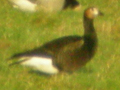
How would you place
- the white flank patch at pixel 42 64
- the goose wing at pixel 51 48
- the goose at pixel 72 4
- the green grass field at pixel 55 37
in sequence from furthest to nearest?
1. the goose at pixel 72 4
2. the goose wing at pixel 51 48
3. the white flank patch at pixel 42 64
4. the green grass field at pixel 55 37

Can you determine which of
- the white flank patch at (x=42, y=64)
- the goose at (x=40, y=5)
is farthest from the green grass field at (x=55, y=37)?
the goose at (x=40, y=5)

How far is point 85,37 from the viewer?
29.5 ft

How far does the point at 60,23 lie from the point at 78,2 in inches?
77.9

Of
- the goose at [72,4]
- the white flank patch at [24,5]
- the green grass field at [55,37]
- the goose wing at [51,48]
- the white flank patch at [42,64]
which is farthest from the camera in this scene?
the goose at [72,4]

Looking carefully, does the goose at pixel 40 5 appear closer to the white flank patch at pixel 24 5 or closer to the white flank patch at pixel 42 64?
the white flank patch at pixel 24 5

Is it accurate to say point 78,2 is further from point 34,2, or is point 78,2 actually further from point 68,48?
point 68,48

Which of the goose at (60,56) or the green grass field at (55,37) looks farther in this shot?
the goose at (60,56)

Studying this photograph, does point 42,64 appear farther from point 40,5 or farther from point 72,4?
point 72,4

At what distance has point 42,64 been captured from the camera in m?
8.55

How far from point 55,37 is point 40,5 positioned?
2.37m

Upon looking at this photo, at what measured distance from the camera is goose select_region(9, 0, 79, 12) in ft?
40.8

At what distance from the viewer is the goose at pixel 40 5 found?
12.4 metres

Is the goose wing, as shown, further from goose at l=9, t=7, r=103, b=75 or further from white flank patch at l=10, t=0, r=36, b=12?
white flank patch at l=10, t=0, r=36, b=12

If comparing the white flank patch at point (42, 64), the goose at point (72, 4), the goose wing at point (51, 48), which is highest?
the goose at point (72, 4)
